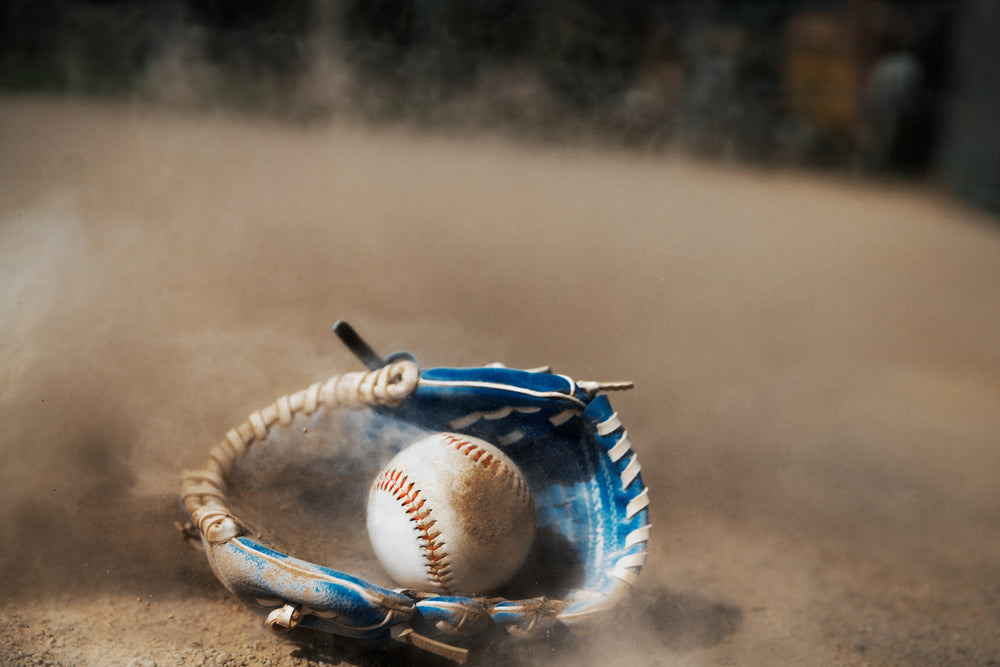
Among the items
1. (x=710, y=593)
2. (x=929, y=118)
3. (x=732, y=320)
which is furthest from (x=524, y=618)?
(x=929, y=118)

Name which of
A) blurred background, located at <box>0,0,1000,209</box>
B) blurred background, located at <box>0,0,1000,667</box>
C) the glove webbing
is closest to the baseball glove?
the glove webbing

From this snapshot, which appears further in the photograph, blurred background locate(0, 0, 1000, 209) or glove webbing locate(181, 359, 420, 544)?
blurred background locate(0, 0, 1000, 209)

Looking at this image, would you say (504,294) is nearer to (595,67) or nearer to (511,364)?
(511,364)

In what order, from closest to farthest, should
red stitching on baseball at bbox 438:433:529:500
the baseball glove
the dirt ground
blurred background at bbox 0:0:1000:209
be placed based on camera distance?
the baseball glove < red stitching on baseball at bbox 438:433:529:500 < the dirt ground < blurred background at bbox 0:0:1000:209

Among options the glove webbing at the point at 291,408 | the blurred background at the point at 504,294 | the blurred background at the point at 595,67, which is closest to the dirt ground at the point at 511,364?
the blurred background at the point at 504,294

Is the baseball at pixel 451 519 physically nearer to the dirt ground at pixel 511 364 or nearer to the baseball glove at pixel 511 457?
the baseball glove at pixel 511 457

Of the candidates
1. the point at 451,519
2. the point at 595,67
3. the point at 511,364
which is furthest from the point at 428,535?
the point at 595,67

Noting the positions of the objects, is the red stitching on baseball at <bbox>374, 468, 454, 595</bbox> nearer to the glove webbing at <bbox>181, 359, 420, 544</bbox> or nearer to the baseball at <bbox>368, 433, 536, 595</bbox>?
the baseball at <bbox>368, 433, 536, 595</bbox>
